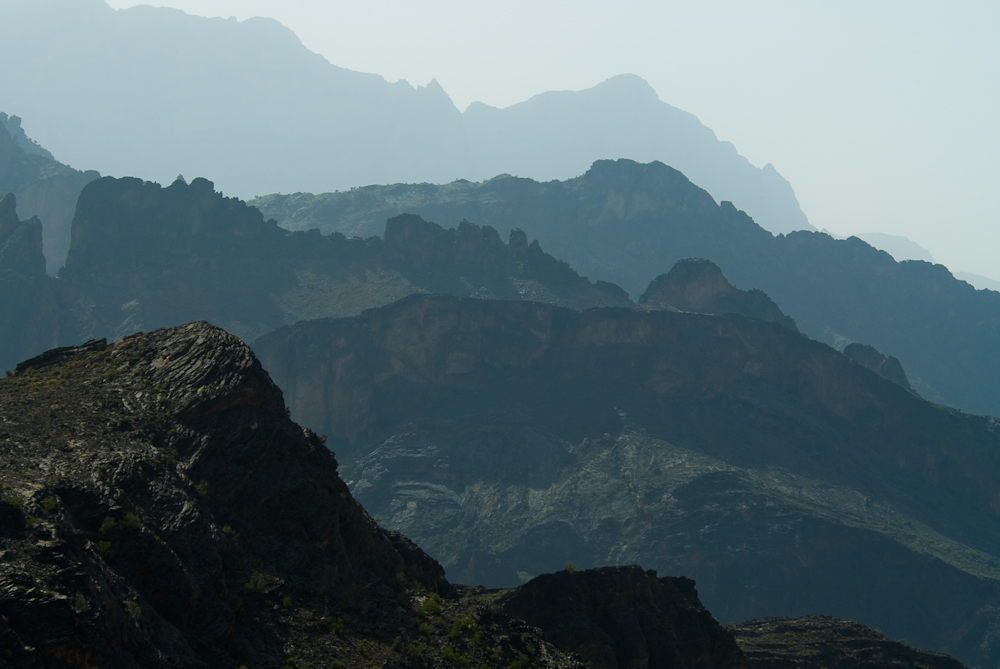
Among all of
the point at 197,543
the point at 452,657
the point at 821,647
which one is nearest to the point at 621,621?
the point at 452,657

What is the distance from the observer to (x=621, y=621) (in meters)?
57.0

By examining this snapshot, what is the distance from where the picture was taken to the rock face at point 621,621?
5466 centimetres

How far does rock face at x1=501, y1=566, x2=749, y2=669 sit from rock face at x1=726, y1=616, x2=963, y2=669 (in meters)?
15.1

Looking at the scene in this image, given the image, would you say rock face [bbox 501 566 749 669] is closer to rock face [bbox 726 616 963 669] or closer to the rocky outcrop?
the rocky outcrop

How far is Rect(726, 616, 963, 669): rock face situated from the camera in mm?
78125

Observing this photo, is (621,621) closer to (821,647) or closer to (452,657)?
(452,657)

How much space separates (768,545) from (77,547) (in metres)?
166

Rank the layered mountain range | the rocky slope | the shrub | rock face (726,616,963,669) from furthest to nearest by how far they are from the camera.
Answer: rock face (726,616,963,669)
the shrub
the layered mountain range
the rocky slope

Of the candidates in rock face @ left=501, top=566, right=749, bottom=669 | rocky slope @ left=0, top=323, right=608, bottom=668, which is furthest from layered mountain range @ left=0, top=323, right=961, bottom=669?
rock face @ left=501, top=566, right=749, bottom=669

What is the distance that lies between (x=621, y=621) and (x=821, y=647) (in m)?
32.8

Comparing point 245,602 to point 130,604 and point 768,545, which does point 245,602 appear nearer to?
point 130,604

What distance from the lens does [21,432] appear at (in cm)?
3678

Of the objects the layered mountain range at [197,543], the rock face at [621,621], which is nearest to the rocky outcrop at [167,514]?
the layered mountain range at [197,543]

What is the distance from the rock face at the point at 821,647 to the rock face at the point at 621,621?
1506 cm
